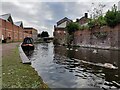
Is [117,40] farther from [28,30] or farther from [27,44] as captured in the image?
[28,30]

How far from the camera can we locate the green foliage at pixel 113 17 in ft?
105

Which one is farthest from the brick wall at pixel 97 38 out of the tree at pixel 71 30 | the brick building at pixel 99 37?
the tree at pixel 71 30

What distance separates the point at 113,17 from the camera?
32719 millimetres

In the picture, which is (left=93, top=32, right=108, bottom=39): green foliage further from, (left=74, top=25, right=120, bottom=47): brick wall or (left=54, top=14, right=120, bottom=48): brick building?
(left=74, top=25, right=120, bottom=47): brick wall

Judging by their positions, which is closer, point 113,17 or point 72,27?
point 113,17

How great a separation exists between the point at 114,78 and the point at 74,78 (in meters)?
1.98

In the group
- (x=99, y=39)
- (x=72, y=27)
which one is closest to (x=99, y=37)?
(x=99, y=39)

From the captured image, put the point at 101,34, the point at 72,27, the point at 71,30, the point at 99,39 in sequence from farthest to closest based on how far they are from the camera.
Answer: the point at 71,30
the point at 72,27
the point at 99,39
the point at 101,34

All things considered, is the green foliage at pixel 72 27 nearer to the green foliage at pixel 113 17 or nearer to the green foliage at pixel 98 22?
the green foliage at pixel 98 22

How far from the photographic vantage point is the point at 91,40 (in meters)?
43.6

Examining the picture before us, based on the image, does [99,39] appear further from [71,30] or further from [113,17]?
[71,30]

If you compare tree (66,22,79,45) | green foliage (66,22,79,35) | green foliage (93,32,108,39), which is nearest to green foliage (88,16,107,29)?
green foliage (93,32,108,39)

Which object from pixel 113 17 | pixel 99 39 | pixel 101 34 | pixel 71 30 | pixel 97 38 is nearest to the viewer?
pixel 113 17

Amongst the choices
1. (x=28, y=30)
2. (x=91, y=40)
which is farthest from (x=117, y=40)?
(x=28, y=30)
